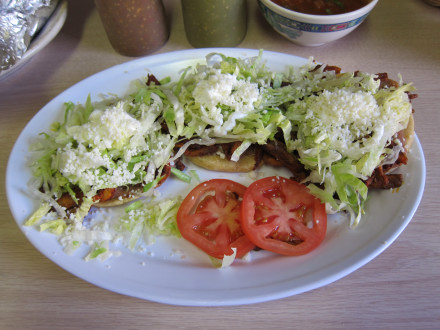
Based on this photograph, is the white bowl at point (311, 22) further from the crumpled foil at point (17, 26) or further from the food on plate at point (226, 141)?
the crumpled foil at point (17, 26)

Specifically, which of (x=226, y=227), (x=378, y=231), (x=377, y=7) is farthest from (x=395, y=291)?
(x=377, y=7)

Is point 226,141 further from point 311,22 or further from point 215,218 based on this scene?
point 311,22

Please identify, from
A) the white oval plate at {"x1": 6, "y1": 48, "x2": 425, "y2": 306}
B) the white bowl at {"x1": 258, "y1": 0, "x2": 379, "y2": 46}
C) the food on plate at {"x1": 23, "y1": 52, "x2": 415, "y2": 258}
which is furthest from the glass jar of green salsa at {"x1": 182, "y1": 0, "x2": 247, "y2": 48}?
the white oval plate at {"x1": 6, "y1": 48, "x2": 425, "y2": 306}

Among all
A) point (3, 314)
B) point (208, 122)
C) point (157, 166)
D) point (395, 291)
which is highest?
point (208, 122)

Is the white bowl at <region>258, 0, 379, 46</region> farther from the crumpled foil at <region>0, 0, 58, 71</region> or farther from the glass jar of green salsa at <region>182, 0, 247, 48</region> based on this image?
the crumpled foil at <region>0, 0, 58, 71</region>

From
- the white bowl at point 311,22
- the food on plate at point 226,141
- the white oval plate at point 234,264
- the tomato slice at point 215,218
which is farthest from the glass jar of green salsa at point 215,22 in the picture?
the white oval plate at point 234,264

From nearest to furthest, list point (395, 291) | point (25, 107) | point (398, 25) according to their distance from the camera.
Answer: point (395, 291) < point (25, 107) < point (398, 25)

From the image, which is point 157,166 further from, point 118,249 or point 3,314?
point 3,314
